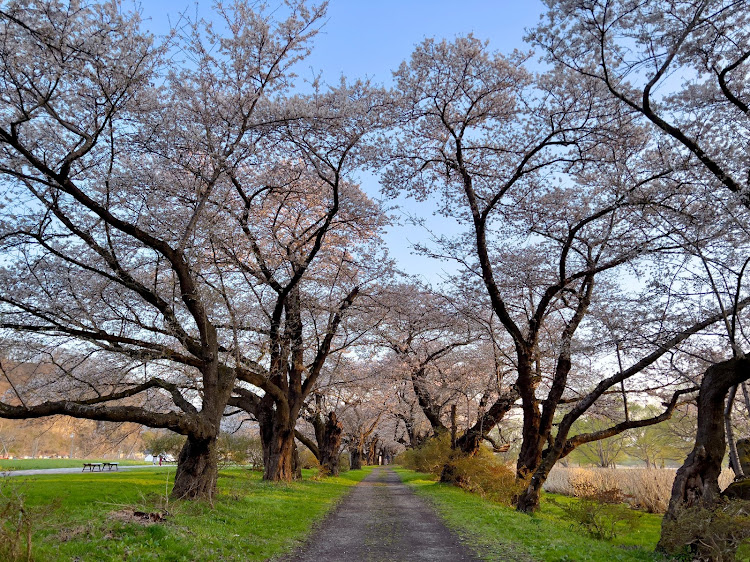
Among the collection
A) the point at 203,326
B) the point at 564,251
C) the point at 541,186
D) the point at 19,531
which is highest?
the point at 541,186

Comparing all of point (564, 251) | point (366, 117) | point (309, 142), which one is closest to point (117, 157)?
point (309, 142)

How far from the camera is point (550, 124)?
11055 millimetres

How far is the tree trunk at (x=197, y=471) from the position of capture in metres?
9.96

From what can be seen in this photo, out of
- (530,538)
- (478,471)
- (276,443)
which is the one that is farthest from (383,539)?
(276,443)

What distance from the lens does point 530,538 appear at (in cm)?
852

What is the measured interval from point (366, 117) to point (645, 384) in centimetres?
1279

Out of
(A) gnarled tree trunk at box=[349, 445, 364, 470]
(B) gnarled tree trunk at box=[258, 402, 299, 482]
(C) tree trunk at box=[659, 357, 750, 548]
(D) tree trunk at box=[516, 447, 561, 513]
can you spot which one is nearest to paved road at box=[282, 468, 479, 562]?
(D) tree trunk at box=[516, 447, 561, 513]

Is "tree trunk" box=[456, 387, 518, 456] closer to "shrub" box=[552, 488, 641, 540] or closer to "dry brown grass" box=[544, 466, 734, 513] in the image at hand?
"dry brown grass" box=[544, 466, 734, 513]

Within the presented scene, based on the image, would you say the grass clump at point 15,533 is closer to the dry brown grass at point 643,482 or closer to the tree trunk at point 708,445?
the tree trunk at point 708,445

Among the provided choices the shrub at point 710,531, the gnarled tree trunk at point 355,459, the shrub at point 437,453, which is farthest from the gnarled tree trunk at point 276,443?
the gnarled tree trunk at point 355,459

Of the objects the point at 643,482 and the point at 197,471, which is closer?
the point at 197,471

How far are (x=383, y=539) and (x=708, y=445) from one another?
602cm

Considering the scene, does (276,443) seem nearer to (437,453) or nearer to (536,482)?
(437,453)

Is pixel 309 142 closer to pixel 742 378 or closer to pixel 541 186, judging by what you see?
pixel 541 186
